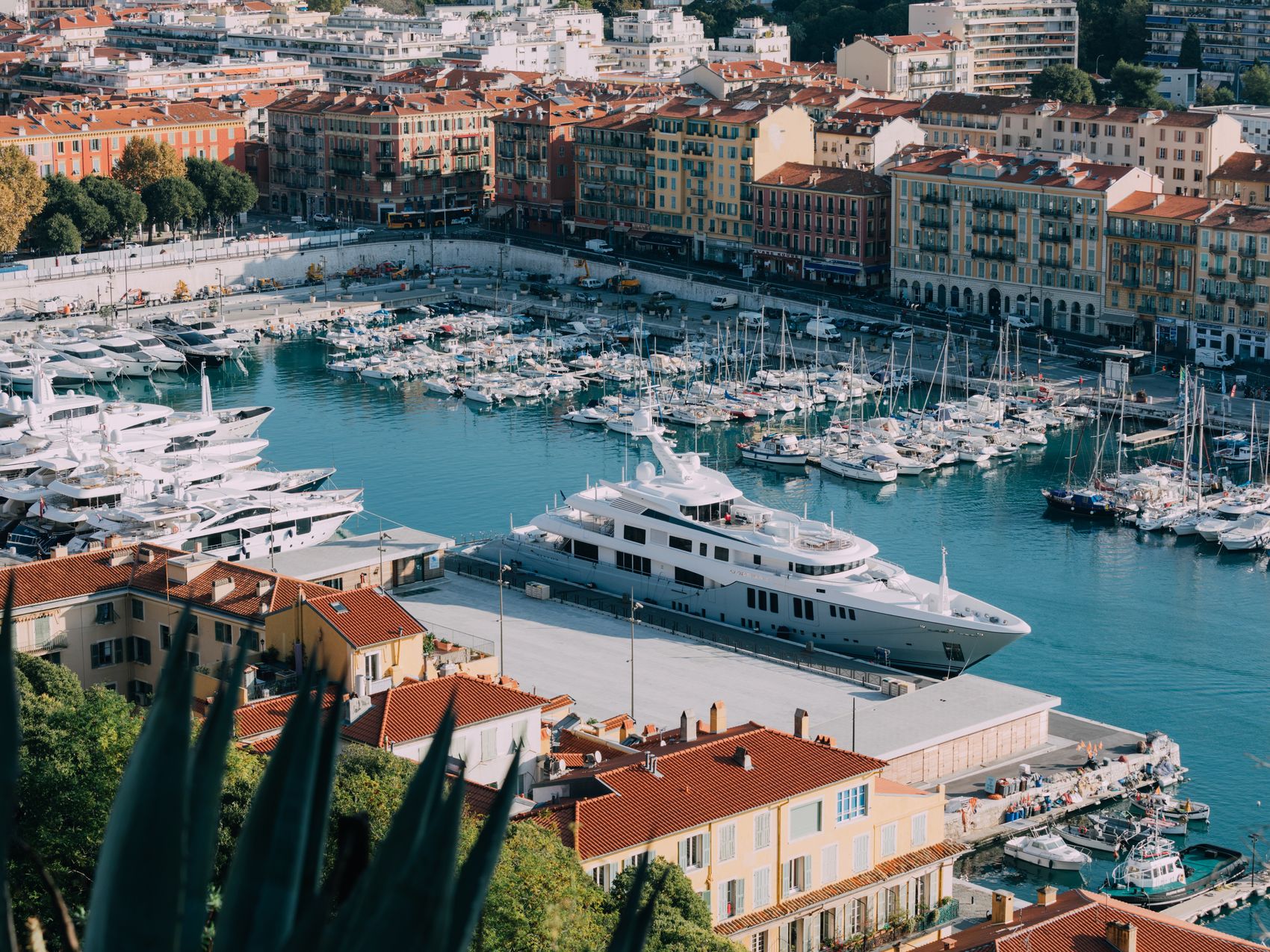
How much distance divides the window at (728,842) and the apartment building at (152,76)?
7518 centimetres

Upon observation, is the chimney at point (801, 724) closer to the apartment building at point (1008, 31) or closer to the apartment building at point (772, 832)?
the apartment building at point (772, 832)

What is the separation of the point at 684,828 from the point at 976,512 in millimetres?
28516

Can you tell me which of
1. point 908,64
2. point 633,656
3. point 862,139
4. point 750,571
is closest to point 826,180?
point 862,139

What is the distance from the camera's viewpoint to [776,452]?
53.2 m

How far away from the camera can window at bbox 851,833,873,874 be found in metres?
23.0

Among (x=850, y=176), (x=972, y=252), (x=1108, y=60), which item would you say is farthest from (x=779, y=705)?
(x=1108, y=60)

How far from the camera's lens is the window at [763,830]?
21828 mm

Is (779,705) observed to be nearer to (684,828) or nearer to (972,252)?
(684,828)

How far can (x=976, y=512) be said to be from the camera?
48562mm

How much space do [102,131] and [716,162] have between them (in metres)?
23.9

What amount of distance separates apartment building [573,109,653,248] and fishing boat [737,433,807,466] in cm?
2522

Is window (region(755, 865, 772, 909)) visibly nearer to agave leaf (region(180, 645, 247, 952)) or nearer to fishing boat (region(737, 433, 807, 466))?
agave leaf (region(180, 645, 247, 952))

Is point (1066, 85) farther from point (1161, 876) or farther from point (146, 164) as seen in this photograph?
point (1161, 876)

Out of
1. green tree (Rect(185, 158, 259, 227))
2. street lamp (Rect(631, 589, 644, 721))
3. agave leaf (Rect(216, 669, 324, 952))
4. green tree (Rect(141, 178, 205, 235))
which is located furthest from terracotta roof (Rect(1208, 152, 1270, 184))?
agave leaf (Rect(216, 669, 324, 952))
